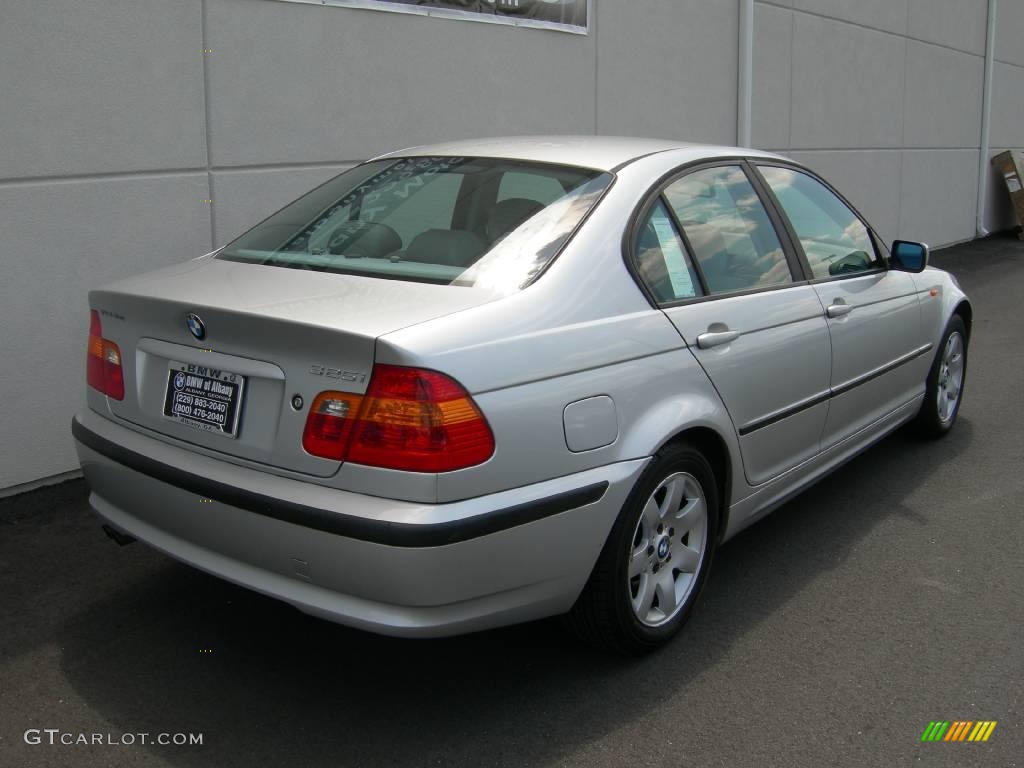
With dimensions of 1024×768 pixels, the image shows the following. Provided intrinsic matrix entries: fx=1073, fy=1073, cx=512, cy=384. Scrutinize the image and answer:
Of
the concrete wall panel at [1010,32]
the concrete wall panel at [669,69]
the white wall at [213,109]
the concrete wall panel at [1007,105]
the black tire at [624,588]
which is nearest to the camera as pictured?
the black tire at [624,588]

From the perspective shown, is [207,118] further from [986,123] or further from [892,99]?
[986,123]

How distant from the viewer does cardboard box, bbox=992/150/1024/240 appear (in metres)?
16.7

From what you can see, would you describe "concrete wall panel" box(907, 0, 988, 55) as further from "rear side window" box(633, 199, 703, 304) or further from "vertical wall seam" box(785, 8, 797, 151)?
"rear side window" box(633, 199, 703, 304)

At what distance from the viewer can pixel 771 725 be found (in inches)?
118

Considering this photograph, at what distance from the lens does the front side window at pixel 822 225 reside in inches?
170

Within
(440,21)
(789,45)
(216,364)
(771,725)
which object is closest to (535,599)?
(771,725)

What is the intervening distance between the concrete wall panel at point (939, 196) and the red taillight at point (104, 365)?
1237 cm

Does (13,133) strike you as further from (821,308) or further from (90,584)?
(821,308)

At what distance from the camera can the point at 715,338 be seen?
3.47 m

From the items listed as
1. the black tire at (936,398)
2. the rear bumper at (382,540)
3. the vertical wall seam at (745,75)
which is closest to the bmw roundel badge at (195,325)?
the rear bumper at (382,540)

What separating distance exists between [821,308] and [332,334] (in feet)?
7.22

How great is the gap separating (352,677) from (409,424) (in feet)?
3.38

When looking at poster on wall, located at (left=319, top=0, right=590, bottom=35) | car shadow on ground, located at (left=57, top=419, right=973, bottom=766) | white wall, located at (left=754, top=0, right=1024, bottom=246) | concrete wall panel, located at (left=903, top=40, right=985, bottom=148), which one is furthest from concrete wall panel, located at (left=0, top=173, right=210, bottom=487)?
concrete wall panel, located at (left=903, top=40, right=985, bottom=148)

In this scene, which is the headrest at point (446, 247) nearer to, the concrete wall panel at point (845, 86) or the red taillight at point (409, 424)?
the red taillight at point (409, 424)
